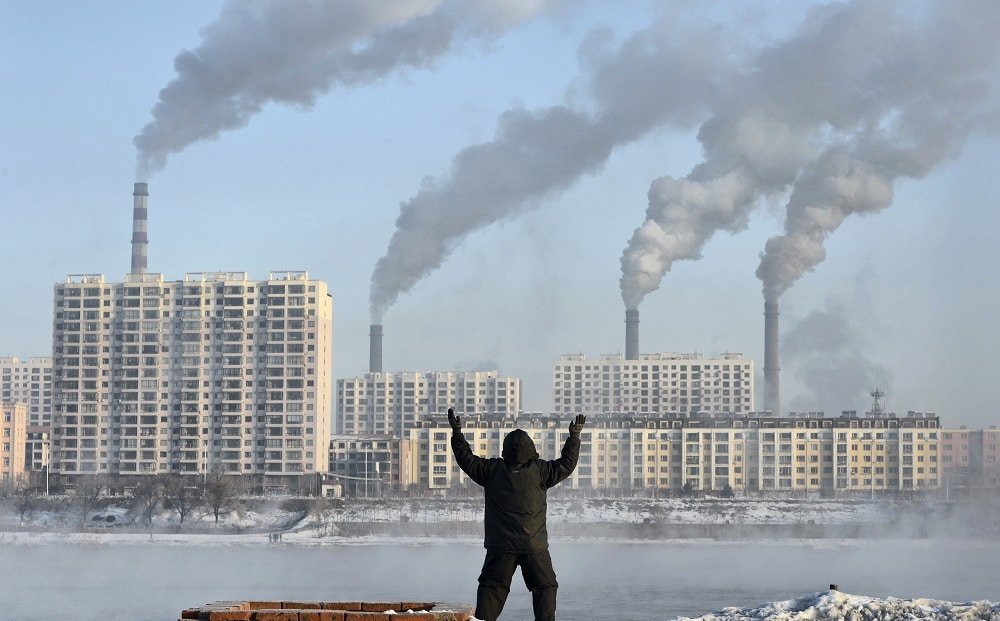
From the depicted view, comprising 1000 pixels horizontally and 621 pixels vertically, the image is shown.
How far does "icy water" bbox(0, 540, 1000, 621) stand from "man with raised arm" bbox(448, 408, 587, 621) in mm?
26097

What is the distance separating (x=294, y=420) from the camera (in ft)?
432

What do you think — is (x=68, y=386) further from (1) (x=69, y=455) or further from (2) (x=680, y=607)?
(2) (x=680, y=607)

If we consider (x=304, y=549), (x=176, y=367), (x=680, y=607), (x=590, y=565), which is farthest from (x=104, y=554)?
(x=176, y=367)

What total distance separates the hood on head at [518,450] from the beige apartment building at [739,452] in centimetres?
11158

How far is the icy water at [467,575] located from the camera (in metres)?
40.1

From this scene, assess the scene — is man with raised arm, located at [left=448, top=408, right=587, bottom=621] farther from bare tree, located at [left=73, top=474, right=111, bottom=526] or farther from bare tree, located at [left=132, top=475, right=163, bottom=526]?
bare tree, located at [left=73, top=474, right=111, bottom=526]

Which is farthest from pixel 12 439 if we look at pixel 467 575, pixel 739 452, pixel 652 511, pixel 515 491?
pixel 515 491

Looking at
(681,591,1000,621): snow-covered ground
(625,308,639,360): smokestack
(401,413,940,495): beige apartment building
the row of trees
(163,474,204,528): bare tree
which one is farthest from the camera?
(625,308,639,360): smokestack

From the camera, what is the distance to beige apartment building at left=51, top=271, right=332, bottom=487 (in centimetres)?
13138

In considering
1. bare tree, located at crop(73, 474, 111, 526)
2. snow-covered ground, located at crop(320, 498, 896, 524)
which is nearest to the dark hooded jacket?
snow-covered ground, located at crop(320, 498, 896, 524)

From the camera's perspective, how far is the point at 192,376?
445ft

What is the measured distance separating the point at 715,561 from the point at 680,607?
28543 mm

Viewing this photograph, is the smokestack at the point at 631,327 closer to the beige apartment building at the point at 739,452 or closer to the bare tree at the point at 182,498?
the beige apartment building at the point at 739,452

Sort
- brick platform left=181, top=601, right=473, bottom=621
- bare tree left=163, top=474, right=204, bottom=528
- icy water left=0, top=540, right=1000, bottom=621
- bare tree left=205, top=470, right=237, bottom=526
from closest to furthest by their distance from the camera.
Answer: brick platform left=181, top=601, right=473, bottom=621, icy water left=0, top=540, right=1000, bottom=621, bare tree left=163, top=474, right=204, bottom=528, bare tree left=205, top=470, right=237, bottom=526
